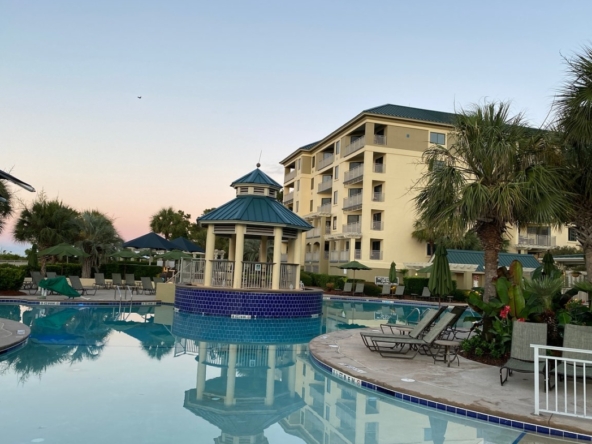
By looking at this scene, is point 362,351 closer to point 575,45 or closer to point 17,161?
point 575,45

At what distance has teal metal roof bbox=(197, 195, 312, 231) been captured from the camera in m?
19.5

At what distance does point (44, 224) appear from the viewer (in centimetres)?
3052

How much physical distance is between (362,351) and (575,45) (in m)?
7.97

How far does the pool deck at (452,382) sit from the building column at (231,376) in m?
1.83

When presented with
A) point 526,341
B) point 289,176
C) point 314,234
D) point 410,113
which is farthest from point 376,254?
point 526,341

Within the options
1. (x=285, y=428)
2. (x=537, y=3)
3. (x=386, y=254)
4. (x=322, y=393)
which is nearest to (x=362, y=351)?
(x=322, y=393)

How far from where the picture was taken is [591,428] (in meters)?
5.68

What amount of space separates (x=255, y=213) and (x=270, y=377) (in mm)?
11286

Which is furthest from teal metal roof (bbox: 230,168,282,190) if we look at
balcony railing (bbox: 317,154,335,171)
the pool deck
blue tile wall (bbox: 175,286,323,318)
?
balcony railing (bbox: 317,154,335,171)

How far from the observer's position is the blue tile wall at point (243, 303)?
18188mm

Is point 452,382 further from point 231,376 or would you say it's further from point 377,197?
point 377,197

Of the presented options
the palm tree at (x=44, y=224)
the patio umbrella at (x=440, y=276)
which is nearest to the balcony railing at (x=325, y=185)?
the palm tree at (x=44, y=224)

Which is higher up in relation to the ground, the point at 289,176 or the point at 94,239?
the point at 289,176

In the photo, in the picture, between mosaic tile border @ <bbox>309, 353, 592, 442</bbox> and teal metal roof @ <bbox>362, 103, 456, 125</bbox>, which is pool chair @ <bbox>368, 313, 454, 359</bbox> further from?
teal metal roof @ <bbox>362, 103, 456, 125</bbox>
